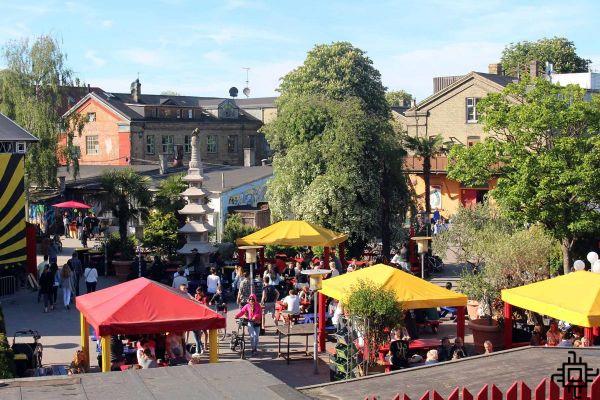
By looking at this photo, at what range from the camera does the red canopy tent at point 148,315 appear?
14.3 meters

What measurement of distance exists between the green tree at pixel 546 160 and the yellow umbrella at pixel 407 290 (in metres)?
9.46

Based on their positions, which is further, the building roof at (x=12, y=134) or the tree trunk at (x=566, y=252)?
the building roof at (x=12, y=134)

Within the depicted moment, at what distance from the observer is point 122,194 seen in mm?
30406

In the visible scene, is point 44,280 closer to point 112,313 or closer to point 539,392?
point 112,313

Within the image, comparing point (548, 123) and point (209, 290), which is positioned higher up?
point (548, 123)

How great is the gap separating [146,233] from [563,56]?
202ft

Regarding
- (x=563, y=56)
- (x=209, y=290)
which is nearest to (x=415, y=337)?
(x=209, y=290)

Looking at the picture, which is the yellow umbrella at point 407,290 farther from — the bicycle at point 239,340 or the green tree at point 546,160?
the green tree at point 546,160

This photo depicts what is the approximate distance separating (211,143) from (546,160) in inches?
1530

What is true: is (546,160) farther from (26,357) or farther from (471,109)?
(471,109)

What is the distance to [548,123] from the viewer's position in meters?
26.2

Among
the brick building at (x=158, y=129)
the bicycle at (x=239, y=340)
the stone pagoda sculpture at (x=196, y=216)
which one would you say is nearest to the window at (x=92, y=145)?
the brick building at (x=158, y=129)

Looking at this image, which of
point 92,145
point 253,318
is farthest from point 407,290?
point 92,145

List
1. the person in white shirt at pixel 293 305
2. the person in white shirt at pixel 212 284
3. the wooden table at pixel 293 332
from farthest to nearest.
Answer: the person in white shirt at pixel 212 284, the person in white shirt at pixel 293 305, the wooden table at pixel 293 332
